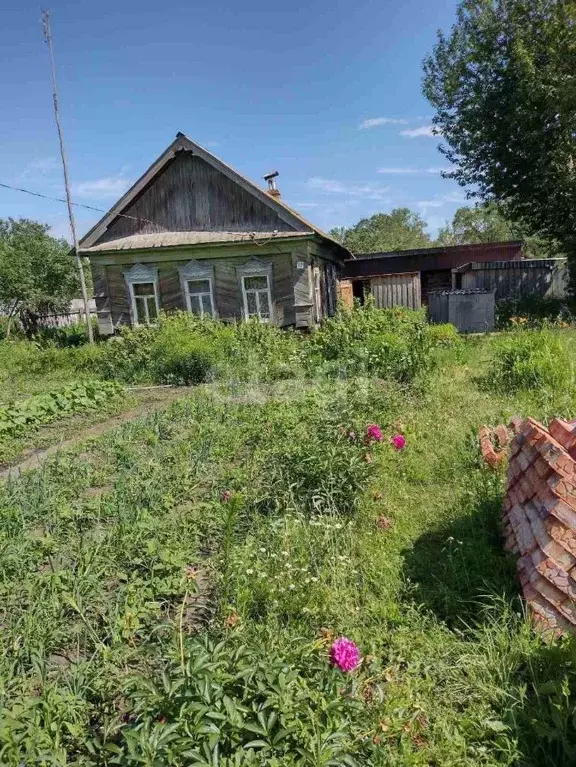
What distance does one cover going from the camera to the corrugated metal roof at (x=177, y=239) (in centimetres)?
1344

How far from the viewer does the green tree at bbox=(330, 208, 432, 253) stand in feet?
184

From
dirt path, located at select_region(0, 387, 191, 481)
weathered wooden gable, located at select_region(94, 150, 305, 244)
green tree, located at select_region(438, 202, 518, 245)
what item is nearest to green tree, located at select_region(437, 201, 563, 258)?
green tree, located at select_region(438, 202, 518, 245)

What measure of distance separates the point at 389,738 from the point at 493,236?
63.4m

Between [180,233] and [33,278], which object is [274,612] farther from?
[33,278]

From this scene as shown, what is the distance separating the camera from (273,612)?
8.09 feet

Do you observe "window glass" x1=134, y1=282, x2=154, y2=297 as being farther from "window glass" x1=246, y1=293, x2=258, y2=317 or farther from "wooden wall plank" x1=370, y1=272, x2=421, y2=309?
"wooden wall plank" x1=370, y1=272, x2=421, y2=309

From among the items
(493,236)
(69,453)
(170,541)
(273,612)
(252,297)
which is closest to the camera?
(273,612)

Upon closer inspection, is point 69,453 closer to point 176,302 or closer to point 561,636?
point 561,636

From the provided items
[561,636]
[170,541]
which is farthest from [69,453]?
[561,636]

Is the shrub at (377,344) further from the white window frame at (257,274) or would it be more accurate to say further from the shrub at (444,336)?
the white window frame at (257,274)

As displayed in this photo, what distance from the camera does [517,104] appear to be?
14.4 metres

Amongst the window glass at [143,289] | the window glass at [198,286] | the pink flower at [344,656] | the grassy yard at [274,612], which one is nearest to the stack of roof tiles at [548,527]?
the grassy yard at [274,612]

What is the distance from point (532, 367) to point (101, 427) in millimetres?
5683

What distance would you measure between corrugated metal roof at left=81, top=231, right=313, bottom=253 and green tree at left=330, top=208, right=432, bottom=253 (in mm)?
41892
